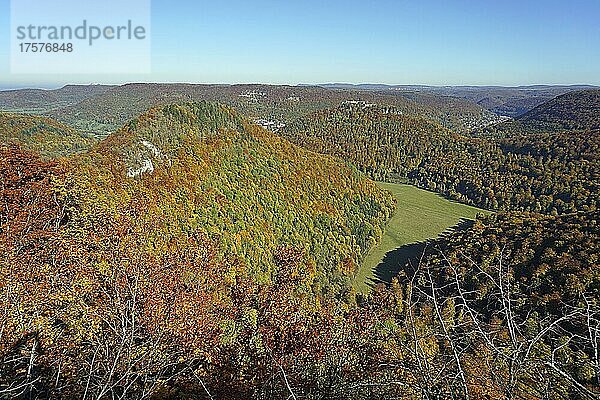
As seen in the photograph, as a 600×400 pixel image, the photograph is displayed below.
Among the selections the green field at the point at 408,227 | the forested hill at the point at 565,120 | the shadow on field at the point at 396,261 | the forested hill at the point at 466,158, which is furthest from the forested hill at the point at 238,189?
the forested hill at the point at 565,120

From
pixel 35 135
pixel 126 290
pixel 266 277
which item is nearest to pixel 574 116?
pixel 266 277

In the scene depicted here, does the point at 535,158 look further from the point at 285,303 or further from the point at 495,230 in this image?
the point at 285,303

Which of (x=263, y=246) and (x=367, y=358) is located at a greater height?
(x=367, y=358)

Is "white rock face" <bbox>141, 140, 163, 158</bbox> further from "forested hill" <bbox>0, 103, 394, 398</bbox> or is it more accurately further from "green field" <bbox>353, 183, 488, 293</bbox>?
"green field" <bbox>353, 183, 488, 293</bbox>

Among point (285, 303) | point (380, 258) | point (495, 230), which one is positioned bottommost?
point (380, 258)

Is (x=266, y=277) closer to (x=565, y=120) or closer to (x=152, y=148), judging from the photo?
(x=152, y=148)

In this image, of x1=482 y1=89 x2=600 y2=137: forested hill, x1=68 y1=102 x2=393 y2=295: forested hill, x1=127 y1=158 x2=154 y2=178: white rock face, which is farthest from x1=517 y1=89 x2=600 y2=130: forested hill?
x1=127 y1=158 x2=154 y2=178: white rock face

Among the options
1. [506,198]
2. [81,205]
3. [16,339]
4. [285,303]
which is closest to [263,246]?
[81,205]
